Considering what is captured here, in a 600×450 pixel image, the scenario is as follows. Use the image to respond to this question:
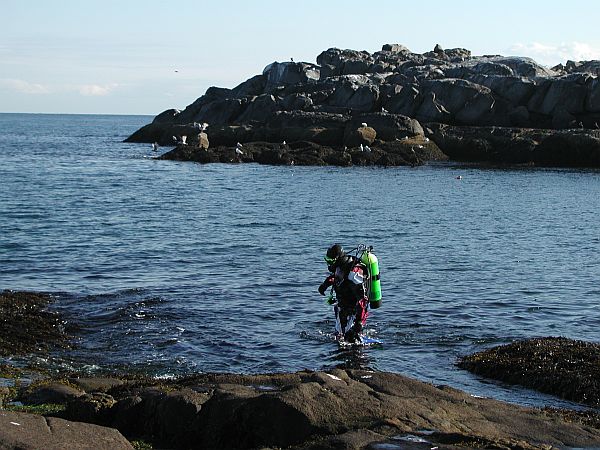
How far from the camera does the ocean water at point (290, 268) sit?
17781 mm

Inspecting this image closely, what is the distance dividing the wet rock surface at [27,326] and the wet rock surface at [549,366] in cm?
895

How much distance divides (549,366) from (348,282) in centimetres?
419

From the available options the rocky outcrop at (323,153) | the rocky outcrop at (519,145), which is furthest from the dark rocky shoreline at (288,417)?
the rocky outcrop at (519,145)

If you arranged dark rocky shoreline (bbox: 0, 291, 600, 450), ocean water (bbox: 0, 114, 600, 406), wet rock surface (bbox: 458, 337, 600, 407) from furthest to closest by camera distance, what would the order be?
ocean water (bbox: 0, 114, 600, 406), wet rock surface (bbox: 458, 337, 600, 407), dark rocky shoreline (bbox: 0, 291, 600, 450)

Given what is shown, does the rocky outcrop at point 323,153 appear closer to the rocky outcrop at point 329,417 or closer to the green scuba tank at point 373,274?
the green scuba tank at point 373,274

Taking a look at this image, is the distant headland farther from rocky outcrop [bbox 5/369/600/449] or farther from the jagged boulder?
rocky outcrop [bbox 5/369/600/449]

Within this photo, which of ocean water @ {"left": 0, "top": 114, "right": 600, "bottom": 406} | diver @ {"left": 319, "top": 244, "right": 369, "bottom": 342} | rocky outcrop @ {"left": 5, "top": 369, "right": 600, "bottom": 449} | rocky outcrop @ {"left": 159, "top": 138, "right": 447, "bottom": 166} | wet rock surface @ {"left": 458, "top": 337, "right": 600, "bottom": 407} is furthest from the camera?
rocky outcrop @ {"left": 159, "top": 138, "right": 447, "bottom": 166}

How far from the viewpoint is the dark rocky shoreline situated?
29.5ft

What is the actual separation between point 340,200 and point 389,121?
31520 mm

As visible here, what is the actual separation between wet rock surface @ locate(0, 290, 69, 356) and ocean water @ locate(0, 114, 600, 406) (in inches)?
22.0

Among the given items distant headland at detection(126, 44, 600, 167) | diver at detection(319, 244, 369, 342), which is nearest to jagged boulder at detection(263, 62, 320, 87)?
distant headland at detection(126, 44, 600, 167)

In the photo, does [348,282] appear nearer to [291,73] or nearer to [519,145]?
[519,145]

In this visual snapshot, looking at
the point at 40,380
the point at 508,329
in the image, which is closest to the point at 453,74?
the point at 508,329

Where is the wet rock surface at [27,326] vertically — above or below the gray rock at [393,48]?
below
